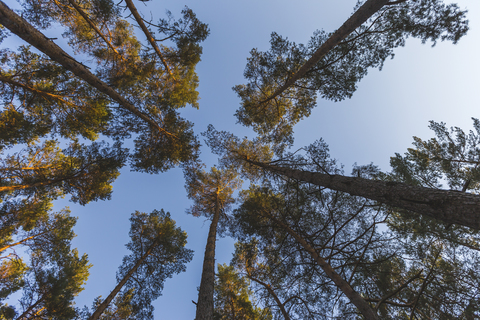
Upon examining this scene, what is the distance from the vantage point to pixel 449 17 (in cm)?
499

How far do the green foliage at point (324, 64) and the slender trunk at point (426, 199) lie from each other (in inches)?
177

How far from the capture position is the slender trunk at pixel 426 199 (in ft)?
6.93

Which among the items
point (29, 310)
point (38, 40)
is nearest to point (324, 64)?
point (38, 40)

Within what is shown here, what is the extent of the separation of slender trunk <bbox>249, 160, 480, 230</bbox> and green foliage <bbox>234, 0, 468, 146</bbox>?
4504 millimetres

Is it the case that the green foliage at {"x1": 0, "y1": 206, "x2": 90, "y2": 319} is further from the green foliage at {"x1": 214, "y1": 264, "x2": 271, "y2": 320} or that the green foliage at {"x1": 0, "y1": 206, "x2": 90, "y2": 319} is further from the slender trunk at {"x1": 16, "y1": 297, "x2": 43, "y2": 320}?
the green foliage at {"x1": 214, "y1": 264, "x2": 271, "y2": 320}

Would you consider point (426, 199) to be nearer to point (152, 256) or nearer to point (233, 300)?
point (233, 300)

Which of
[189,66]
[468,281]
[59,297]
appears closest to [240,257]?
[59,297]

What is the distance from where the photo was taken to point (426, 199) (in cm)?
252

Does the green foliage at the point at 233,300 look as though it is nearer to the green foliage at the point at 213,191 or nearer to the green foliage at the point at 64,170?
the green foliage at the point at 213,191

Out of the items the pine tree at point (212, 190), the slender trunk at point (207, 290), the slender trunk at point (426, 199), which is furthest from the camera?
the pine tree at point (212, 190)

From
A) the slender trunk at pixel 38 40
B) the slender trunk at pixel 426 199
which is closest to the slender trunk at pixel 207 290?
the slender trunk at pixel 426 199

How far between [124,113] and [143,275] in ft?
25.9

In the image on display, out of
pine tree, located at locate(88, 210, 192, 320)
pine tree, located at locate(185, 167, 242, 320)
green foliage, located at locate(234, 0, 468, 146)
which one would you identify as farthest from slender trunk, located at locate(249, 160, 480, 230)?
pine tree, located at locate(88, 210, 192, 320)

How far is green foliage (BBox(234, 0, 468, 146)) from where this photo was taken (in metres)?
5.23
